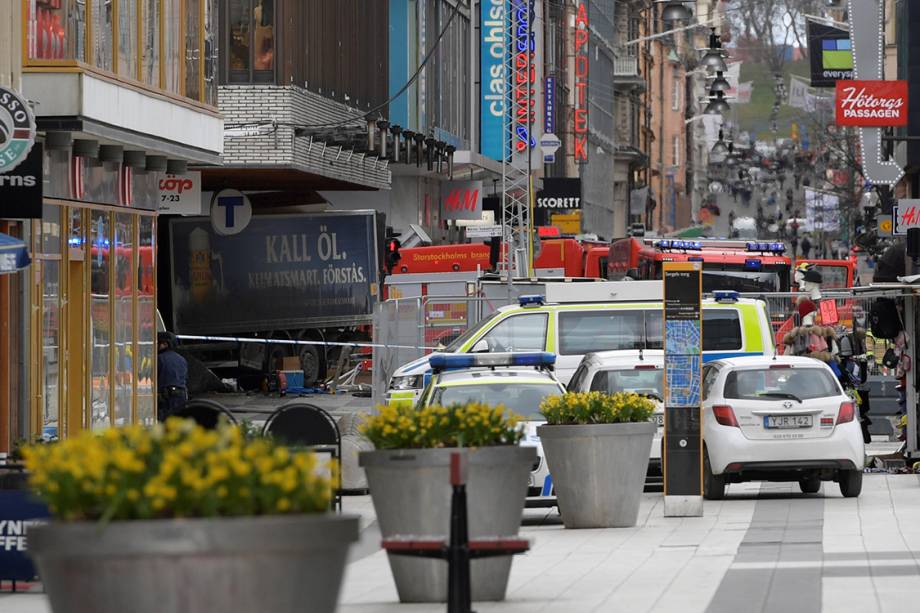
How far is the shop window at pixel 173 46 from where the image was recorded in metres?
23.8

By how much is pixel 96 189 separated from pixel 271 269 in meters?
15.2

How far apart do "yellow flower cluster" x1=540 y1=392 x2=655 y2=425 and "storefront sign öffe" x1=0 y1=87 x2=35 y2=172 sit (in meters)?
4.80

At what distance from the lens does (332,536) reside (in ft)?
22.8

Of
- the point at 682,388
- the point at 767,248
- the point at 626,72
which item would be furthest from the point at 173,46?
the point at 626,72

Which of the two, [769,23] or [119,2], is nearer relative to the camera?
[119,2]

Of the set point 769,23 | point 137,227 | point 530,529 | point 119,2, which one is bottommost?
point 530,529

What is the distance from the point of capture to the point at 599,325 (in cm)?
2656

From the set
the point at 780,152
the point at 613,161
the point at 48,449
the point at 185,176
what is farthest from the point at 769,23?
the point at 48,449

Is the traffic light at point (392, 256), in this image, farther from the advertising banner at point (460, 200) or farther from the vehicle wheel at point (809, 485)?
the vehicle wheel at point (809, 485)

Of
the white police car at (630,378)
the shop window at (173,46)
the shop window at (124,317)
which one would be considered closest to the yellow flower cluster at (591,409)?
the white police car at (630,378)

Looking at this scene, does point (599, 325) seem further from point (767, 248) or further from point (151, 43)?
point (767, 248)

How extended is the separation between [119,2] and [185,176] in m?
5.03

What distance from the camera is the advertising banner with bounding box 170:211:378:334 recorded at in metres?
37.9

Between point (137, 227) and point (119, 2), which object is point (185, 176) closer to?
point (137, 227)
